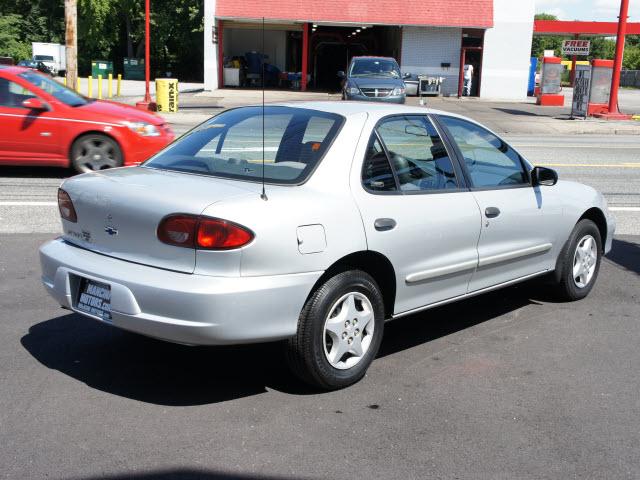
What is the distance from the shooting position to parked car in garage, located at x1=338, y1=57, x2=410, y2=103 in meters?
23.5

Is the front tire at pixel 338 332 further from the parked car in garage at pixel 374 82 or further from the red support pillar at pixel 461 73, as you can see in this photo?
the red support pillar at pixel 461 73

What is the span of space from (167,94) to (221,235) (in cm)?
2167

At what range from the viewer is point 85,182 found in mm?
4543

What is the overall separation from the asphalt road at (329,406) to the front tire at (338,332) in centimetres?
14

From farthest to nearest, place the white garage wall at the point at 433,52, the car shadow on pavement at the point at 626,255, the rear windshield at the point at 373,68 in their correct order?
1. the white garage wall at the point at 433,52
2. the rear windshield at the point at 373,68
3. the car shadow on pavement at the point at 626,255

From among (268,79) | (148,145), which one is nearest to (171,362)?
(148,145)

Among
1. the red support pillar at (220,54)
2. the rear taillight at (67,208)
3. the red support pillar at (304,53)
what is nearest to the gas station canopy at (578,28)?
the red support pillar at (304,53)

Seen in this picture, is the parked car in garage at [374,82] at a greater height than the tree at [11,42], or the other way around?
the tree at [11,42]

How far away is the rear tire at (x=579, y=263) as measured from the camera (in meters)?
6.02

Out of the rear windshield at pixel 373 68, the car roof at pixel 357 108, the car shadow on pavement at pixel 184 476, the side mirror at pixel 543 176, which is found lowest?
the car shadow on pavement at pixel 184 476

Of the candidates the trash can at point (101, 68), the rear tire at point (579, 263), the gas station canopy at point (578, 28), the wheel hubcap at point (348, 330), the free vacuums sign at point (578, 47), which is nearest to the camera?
the wheel hubcap at point (348, 330)

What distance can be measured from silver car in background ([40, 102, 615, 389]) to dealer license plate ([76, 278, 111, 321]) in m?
0.01

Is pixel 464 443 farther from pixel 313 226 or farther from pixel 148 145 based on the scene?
pixel 148 145

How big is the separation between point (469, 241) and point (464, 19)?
34811mm
